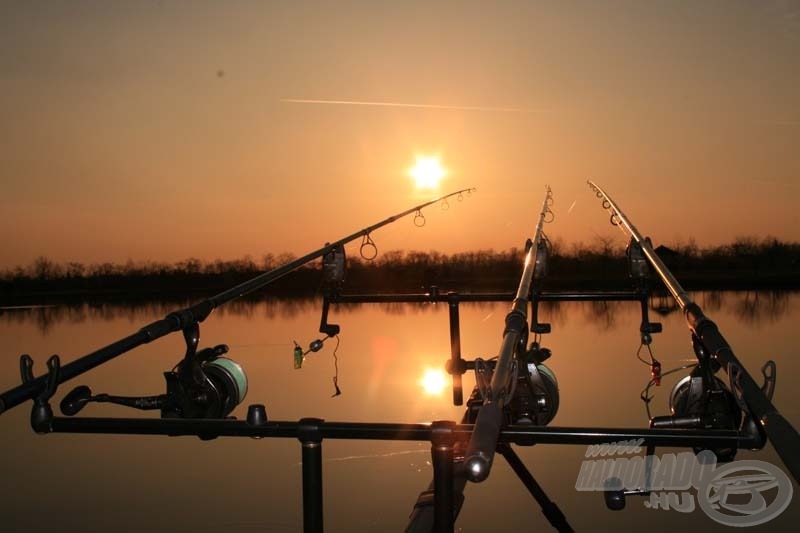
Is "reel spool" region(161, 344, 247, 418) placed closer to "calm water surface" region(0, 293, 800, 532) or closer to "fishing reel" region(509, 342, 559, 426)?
"fishing reel" region(509, 342, 559, 426)

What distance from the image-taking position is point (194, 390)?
266 cm

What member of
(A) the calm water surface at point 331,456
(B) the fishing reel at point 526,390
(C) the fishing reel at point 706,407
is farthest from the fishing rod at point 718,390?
(A) the calm water surface at point 331,456

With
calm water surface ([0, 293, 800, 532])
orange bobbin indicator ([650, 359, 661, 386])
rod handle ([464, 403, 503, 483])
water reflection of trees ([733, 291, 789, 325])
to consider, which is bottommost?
calm water surface ([0, 293, 800, 532])

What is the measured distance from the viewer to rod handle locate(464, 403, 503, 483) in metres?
1.27

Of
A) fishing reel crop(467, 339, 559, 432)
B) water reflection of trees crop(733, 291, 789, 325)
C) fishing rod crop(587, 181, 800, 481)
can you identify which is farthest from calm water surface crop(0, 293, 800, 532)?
fishing rod crop(587, 181, 800, 481)

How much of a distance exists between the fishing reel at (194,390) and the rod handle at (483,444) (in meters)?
1.28

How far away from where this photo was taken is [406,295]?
597 centimetres

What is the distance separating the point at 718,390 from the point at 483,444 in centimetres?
124

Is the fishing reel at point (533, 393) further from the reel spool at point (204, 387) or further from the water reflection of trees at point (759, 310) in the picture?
the water reflection of trees at point (759, 310)

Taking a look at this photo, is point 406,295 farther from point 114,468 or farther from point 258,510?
point 114,468

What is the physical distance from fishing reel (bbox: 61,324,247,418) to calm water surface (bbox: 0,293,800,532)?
375 centimetres

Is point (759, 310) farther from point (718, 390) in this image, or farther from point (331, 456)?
point (718, 390)

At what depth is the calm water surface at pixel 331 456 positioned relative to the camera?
6562 mm

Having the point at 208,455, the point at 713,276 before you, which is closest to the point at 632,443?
the point at 208,455
